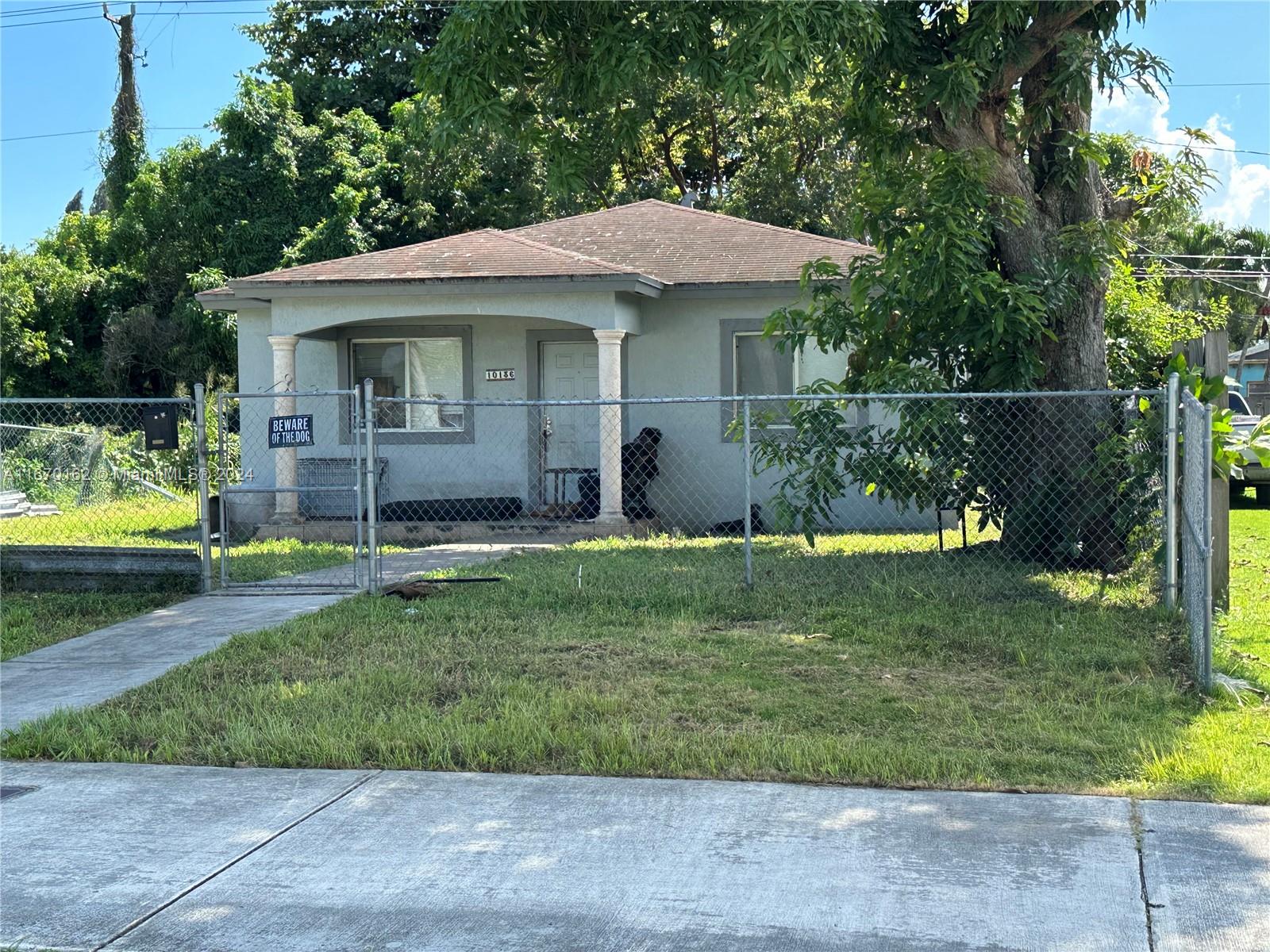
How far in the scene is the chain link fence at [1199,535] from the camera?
6.61 m

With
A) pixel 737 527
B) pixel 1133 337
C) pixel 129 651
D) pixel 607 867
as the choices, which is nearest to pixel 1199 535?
pixel 607 867

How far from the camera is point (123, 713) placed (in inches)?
264

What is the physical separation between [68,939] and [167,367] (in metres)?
25.5

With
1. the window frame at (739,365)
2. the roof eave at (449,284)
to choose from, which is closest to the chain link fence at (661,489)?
the window frame at (739,365)

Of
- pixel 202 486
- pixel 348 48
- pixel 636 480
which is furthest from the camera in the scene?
pixel 348 48

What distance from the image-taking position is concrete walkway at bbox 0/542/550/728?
7.32m

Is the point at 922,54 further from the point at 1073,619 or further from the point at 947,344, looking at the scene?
the point at 1073,619

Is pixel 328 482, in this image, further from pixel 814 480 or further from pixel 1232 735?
pixel 1232 735

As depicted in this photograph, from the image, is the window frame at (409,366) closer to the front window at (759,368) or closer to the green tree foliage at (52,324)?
the front window at (759,368)

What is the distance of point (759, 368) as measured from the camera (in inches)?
646

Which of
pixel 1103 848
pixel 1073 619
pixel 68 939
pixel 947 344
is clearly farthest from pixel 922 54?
pixel 68 939

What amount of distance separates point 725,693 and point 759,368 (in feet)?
32.3

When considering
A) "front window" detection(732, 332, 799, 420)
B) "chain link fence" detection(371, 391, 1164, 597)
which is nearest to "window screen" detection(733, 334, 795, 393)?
"front window" detection(732, 332, 799, 420)

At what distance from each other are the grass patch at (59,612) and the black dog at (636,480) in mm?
6370
